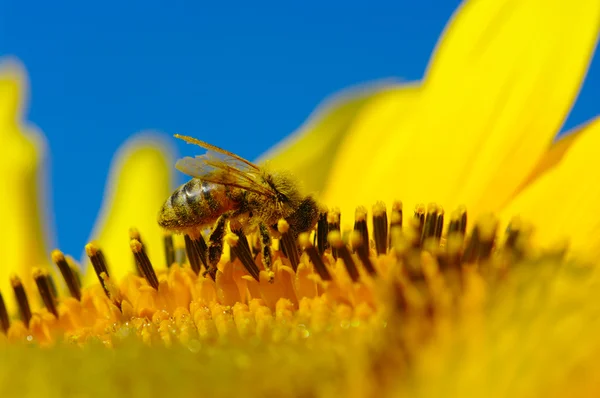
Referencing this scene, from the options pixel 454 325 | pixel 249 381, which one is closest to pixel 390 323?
pixel 454 325

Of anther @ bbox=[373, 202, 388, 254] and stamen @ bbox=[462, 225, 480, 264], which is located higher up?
anther @ bbox=[373, 202, 388, 254]

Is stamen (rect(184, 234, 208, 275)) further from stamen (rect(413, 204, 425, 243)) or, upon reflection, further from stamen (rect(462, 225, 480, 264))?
stamen (rect(462, 225, 480, 264))

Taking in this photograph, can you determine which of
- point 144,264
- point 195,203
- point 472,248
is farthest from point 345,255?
point 144,264

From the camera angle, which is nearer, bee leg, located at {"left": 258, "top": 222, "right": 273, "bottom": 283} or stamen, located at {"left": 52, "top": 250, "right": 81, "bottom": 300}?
bee leg, located at {"left": 258, "top": 222, "right": 273, "bottom": 283}

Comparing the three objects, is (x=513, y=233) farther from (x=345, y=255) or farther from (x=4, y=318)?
(x=4, y=318)

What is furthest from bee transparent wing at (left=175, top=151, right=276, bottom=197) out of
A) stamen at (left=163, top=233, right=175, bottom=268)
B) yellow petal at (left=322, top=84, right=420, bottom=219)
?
yellow petal at (left=322, top=84, right=420, bottom=219)

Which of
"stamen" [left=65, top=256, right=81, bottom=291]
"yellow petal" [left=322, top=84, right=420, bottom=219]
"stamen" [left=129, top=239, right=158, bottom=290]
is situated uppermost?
"yellow petal" [left=322, top=84, right=420, bottom=219]

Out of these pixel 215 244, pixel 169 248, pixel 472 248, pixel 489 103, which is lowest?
pixel 472 248
